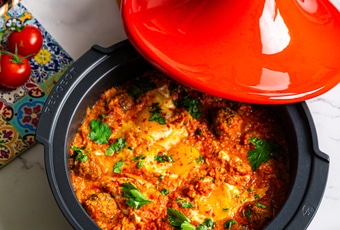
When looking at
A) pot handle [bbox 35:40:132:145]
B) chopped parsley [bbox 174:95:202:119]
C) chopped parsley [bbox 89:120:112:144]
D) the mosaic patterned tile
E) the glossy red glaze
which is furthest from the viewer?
the mosaic patterned tile

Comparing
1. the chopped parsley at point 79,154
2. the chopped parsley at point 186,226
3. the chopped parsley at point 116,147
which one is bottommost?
the chopped parsley at point 186,226

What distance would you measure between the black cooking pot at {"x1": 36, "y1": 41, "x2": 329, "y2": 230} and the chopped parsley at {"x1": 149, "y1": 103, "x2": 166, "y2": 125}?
0.20 meters

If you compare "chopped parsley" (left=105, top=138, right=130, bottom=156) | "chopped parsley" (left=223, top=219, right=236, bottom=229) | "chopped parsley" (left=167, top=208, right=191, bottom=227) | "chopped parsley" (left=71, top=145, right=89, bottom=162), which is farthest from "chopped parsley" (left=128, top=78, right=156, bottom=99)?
"chopped parsley" (left=223, top=219, right=236, bottom=229)

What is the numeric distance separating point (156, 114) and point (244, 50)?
76 cm

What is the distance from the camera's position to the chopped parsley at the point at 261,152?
9.66 ft

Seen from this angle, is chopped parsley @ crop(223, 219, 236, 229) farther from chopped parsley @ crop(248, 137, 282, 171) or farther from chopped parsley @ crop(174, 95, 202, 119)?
chopped parsley @ crop(174, 95, 202, 119)

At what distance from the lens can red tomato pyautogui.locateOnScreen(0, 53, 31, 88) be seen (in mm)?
3211

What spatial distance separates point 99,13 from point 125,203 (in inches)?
47.1

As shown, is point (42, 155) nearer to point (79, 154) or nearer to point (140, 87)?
point (79, 154)

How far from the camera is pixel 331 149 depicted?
3.24m

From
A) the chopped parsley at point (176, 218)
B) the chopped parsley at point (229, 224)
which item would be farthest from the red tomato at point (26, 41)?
the chopped parsley at point (229, 224)

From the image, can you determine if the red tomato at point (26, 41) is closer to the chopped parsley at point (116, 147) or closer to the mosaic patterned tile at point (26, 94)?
the mosaic patterned tile at point (26, 94)

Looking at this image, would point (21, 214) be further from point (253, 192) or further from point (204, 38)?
point (204, 38)

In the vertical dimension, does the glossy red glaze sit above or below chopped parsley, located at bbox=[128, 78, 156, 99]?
above
